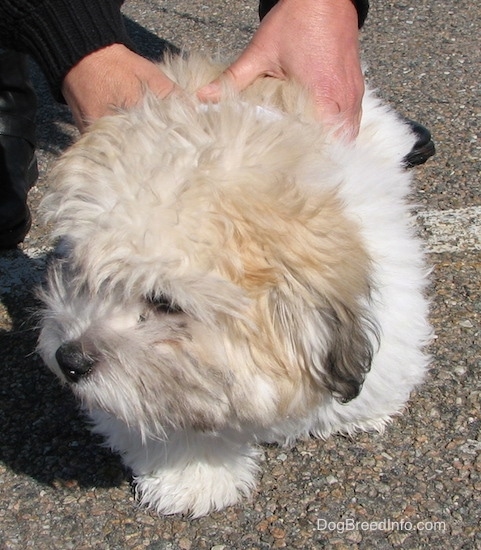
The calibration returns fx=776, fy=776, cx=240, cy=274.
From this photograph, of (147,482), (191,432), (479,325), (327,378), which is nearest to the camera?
(327,378)

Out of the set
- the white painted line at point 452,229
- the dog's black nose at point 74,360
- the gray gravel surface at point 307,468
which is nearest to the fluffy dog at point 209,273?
the dog's black nose at point 74,360

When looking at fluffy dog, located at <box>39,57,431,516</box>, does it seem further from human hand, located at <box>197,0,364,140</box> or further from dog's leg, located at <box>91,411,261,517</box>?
human hand, located at <box>197,0,364,140</box>

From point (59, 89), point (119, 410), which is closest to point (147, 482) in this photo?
point (119, 410)

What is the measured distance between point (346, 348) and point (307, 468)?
579 millimetres

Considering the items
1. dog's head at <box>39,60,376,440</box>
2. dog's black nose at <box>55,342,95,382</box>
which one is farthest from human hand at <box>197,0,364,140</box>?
dog's black nose at <box>55,342,95,382</box>

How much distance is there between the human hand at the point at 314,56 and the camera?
7.19 ft

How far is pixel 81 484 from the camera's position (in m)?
2.12

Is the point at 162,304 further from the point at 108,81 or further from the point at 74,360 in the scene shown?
the point at 108,81

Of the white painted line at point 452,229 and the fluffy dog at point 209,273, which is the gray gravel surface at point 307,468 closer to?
the white painted line at point 452,229

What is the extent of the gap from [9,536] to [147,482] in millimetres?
373

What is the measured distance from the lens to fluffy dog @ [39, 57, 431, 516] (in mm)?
1594

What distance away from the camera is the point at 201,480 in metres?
2.05

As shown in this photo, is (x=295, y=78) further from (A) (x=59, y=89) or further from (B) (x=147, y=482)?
(B) (x=147, y=482)

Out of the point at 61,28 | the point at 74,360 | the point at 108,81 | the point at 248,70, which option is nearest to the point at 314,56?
the point at 248,70
